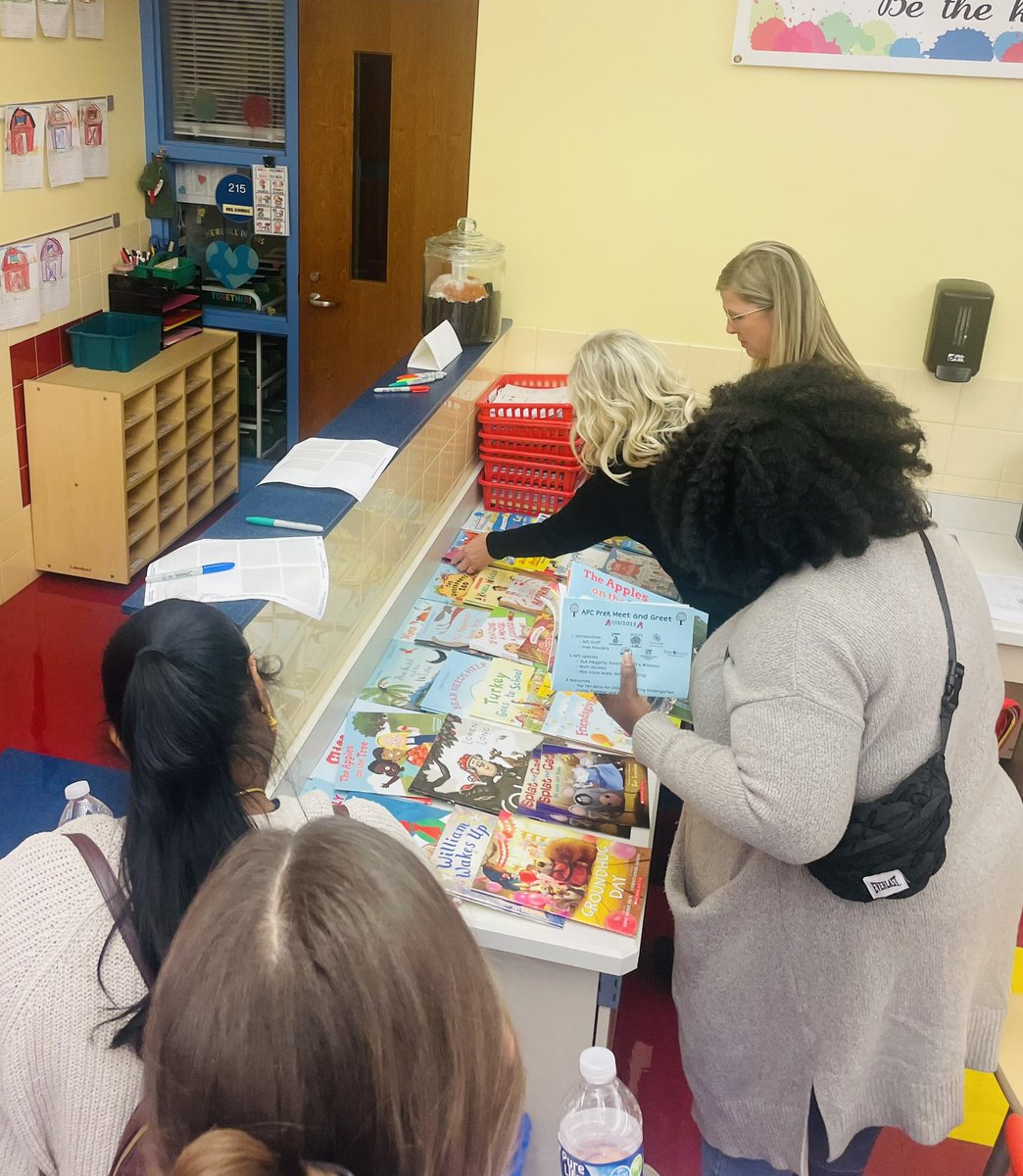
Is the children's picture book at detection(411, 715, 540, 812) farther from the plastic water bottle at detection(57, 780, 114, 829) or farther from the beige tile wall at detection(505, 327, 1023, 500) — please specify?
the beige tile wall at detection(505, 327, 1023, 500)

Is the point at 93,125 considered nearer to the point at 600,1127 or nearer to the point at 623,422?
the point at 623,422

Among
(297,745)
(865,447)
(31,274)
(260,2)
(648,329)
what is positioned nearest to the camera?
(865,447)

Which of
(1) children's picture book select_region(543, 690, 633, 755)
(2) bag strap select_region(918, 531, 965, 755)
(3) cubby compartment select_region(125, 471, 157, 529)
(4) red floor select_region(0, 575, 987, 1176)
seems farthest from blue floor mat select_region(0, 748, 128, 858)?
(2) bag strap select_region(918, 531, 965, 755)

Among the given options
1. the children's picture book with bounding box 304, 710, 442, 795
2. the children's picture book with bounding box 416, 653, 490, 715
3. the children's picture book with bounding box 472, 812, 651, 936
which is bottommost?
the children's picture book with bounding box 472, 812, 651, 936

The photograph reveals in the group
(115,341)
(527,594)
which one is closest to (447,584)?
(527,594)

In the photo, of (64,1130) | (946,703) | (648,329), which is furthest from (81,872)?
(648,329)

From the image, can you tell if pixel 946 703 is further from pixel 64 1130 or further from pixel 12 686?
pixel 12 686

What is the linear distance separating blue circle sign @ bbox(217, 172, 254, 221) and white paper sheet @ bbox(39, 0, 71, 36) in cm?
90

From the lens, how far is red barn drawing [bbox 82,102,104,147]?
4.38m

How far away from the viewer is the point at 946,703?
1461mm

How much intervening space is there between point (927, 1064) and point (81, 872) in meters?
1.26

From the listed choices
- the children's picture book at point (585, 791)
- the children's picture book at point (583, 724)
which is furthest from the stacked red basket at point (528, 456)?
the children's picture book at point (585, 791)

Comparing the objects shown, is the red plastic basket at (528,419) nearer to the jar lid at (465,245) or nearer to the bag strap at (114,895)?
the jar lid at (465,245)

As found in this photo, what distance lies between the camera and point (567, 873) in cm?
191
